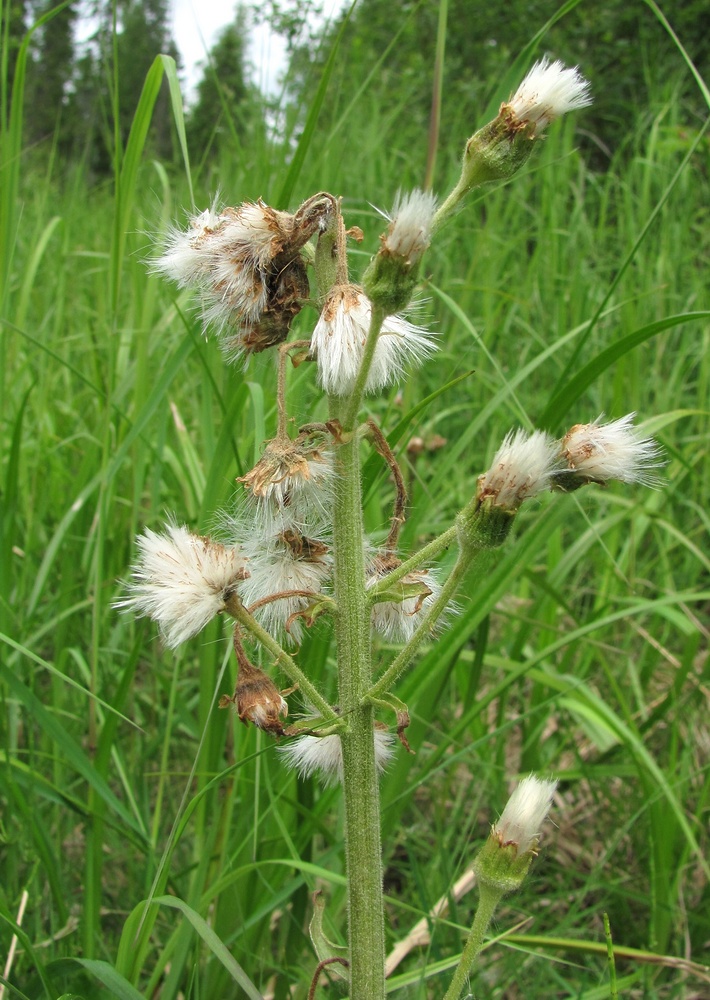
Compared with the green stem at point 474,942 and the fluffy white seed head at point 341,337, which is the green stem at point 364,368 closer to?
the fluffy white seed head at point 341,337

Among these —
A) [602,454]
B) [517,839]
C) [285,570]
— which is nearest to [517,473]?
[602,454]

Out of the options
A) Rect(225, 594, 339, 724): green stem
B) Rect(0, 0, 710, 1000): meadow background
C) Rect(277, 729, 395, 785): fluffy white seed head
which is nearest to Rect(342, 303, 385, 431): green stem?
Rect(0, 0, 710, 1000): meadow background

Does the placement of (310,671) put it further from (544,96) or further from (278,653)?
(544,96)

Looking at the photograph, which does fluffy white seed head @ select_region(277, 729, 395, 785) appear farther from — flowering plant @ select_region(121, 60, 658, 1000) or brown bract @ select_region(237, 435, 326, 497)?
brown bract @ select_region(237, 435, 326, 497)

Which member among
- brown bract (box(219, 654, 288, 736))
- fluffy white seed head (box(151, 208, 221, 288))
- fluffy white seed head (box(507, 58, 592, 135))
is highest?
fluffy white seed head (box(507, 58, 592, 135))

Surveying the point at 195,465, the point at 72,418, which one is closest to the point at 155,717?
the point at 195,465

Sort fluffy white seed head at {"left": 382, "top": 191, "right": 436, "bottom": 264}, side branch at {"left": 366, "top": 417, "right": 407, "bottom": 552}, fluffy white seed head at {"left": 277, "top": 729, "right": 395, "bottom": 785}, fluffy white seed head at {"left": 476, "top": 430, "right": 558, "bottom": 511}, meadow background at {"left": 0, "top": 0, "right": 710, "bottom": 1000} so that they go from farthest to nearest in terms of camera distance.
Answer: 1. meadow background at {"left": 0, "top": 0, "right": 710, "bottom": 1000}
2. fluffy white seed head at {"left": 277, "top": 729, "right": 395, "bottom": 785}
3. side branch at {"left": 366, "top": 417, "right": 407, "bottom": 552}
4. fluffy white seed head at {"left": 476, "top": 430, "right": 558, "bottom": 511}
5. fluffy white seed head at {"left": 382, "top": 191, "right": 436, "bottom": 264}

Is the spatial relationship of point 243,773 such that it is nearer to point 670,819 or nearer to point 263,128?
point 670,819
